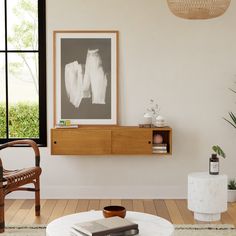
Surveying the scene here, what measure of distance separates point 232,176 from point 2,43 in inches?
111

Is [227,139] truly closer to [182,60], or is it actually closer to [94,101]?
[182,60]

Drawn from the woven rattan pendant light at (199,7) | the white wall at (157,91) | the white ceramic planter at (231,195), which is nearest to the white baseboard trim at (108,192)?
the white wall at (157,91)

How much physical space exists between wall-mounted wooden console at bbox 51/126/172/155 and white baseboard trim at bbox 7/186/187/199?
47 cm

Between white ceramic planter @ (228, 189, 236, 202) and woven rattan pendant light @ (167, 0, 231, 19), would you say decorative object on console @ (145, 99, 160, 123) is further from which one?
woven rattan pendant light @ (167, 0, 231, 19)

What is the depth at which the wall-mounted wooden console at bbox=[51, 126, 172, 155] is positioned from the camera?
5457 mm

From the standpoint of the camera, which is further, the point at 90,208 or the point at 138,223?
the point at 90,208

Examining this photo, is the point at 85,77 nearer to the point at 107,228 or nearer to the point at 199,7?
the point at 199,7

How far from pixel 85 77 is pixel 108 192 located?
1.24m

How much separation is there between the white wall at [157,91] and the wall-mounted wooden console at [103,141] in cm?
28

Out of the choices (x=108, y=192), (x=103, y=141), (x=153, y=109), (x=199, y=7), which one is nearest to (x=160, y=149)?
(x=153, y=109)

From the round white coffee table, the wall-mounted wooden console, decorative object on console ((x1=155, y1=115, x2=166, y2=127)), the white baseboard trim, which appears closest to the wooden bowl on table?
the round white coffee table

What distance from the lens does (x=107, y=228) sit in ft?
9.89

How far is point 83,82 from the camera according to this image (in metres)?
5.70

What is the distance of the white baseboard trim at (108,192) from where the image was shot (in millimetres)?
5734
